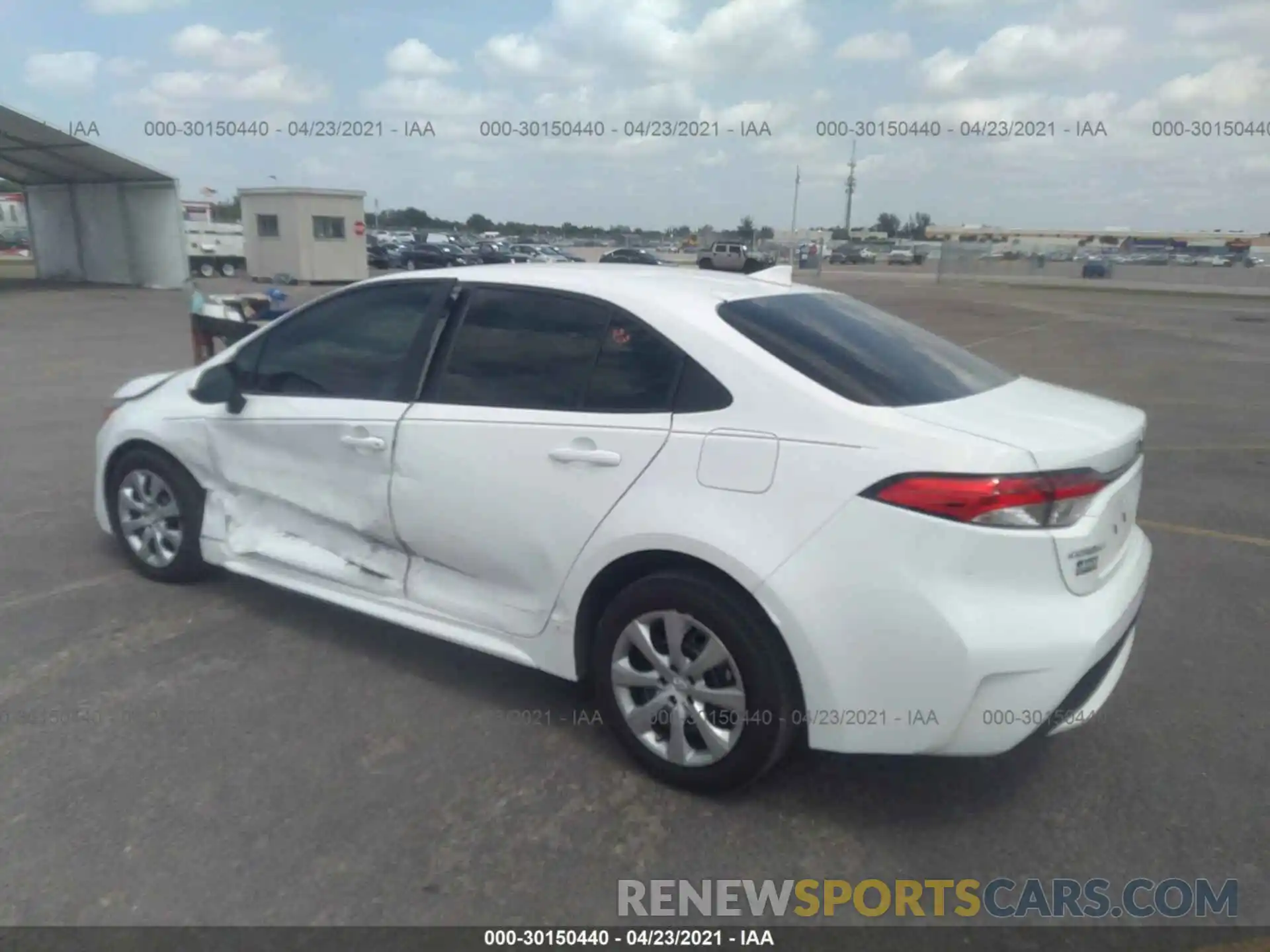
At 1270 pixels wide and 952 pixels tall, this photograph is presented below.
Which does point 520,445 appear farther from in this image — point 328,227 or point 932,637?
point 328,227

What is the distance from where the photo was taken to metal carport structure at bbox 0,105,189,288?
2642cm

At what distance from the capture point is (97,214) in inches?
1176

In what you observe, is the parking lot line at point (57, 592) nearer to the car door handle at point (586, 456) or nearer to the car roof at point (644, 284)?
the car roof at point (644, 284)

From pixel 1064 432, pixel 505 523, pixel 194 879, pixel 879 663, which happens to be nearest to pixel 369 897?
pixel 194 879

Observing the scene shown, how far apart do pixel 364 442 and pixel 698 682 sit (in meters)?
1.68

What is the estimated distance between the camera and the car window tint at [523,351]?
3.48 meters

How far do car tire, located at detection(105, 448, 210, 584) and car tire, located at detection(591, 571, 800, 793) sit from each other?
7.80 feet

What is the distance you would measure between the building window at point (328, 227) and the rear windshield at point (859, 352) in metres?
31.9

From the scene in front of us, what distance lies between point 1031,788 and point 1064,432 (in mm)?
1230

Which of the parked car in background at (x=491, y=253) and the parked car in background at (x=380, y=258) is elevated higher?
the parked car in background at (x=491, y=253)

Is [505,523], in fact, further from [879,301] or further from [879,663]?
[879,301]

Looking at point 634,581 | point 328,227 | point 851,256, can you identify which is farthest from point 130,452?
point 851,256

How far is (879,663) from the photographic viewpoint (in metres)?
2.82

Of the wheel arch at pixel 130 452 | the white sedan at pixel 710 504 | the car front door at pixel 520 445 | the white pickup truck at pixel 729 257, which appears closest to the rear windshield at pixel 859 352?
the white sedan at pixel 710 504
